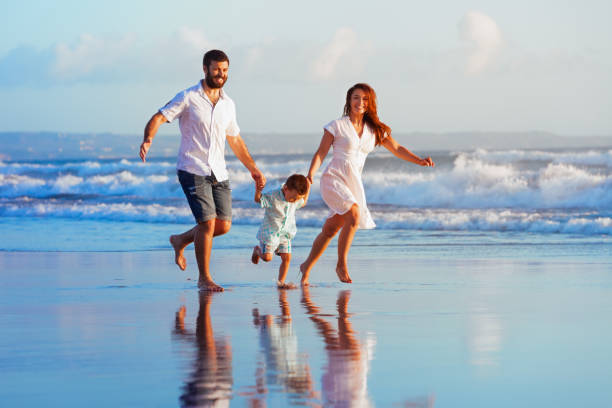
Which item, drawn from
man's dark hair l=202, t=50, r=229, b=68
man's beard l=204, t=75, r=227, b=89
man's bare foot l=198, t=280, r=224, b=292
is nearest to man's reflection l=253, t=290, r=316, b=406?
man's bare foot l=198, t=280, r=224, b=292

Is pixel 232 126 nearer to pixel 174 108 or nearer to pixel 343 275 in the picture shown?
pixel 174 108

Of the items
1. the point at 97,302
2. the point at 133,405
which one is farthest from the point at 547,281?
the point at 133,405

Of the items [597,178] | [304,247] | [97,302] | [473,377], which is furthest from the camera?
[597,178]

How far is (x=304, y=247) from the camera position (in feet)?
38.7

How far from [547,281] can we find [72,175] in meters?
34.7

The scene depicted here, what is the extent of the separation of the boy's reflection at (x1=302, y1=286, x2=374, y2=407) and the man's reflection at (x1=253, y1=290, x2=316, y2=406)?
0.31 ft

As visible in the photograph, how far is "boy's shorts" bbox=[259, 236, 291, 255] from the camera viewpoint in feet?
25.2

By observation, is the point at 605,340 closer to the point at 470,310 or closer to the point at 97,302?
the point at 470,310

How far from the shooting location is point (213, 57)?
23.6 feet

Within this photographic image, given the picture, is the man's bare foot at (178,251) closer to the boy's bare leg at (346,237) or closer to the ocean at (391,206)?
the ocean at (391,206)

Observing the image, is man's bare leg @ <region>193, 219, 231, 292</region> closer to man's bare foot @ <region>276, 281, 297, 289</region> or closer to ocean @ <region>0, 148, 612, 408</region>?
ocean @ <region>0, 148, 612, 408</region>

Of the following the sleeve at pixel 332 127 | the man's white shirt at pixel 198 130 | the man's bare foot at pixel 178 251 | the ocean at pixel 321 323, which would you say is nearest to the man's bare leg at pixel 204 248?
the ocean at pixel 321 323

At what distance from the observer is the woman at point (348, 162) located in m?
7.65

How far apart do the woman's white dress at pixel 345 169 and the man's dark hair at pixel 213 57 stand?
101 centimetres
